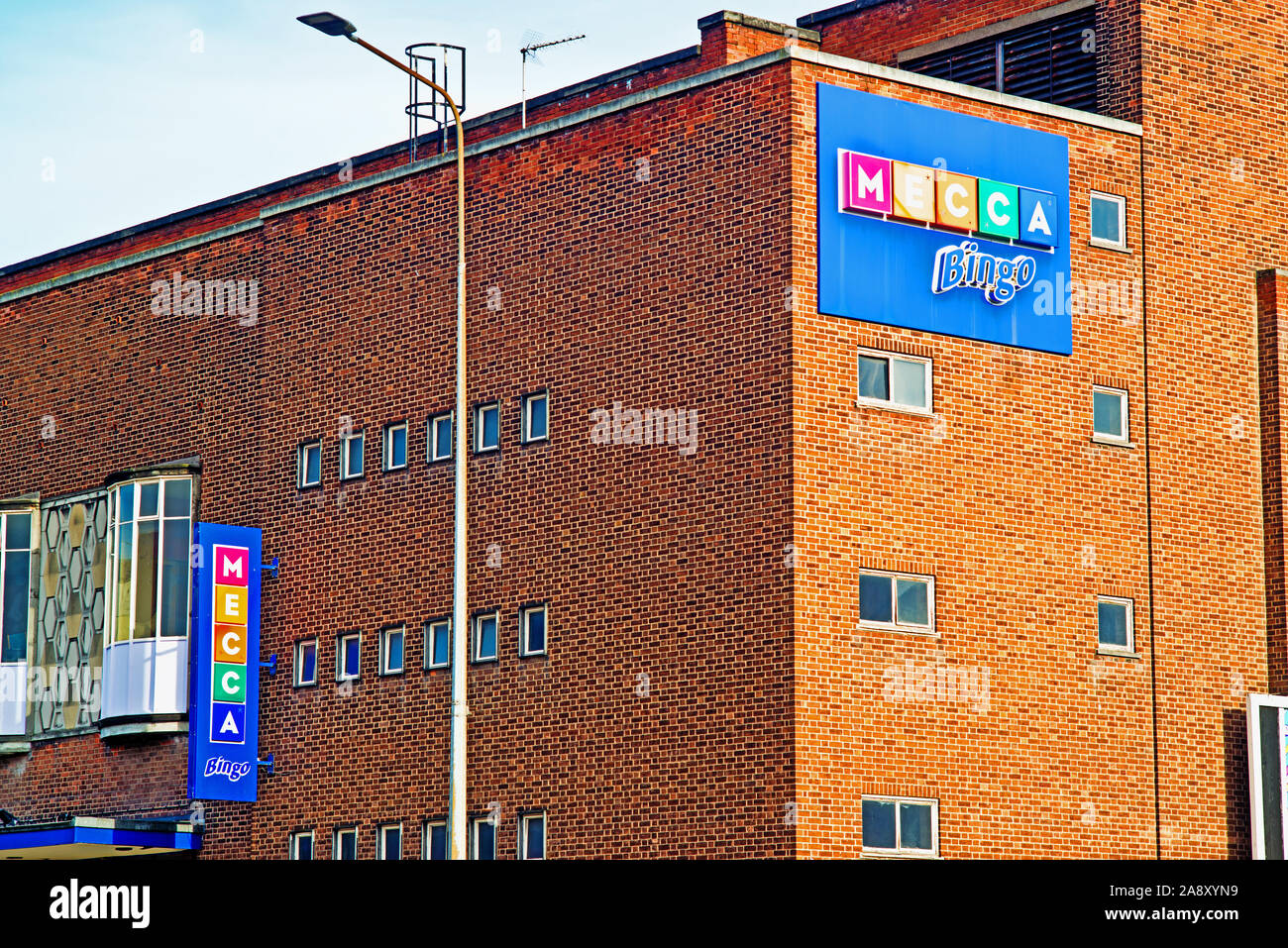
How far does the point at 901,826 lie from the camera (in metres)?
28.1

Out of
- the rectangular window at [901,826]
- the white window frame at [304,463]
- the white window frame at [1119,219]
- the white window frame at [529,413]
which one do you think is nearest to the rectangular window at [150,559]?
the white window frame at [304,463]

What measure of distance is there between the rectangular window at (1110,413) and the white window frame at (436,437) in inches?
367

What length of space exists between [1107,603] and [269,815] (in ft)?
43.4

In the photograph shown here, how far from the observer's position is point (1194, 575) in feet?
102

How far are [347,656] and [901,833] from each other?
385 inches

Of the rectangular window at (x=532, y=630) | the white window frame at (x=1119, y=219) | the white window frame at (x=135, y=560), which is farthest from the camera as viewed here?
the white window frame at (x=135, y=560)

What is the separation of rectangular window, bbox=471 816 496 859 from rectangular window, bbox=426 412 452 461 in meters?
5.43

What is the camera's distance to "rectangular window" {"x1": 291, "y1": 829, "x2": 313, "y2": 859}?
33.2 m

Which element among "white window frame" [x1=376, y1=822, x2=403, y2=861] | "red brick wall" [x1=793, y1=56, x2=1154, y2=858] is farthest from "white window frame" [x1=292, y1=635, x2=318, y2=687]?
"red brick wall" [x1=793, y1=56, x2=1154, y2=858]

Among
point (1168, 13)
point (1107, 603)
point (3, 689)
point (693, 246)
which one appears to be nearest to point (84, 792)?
point (3, 689)

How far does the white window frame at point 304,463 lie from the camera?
3466 cm

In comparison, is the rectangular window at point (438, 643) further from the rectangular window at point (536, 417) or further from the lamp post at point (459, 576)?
the lamp post at point (459, 576)

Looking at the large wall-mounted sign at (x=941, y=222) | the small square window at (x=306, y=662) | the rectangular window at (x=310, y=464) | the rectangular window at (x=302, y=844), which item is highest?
the large wall-mounted sign at (x=941, y=222)

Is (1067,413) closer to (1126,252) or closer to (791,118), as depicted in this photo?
(1126,252)
